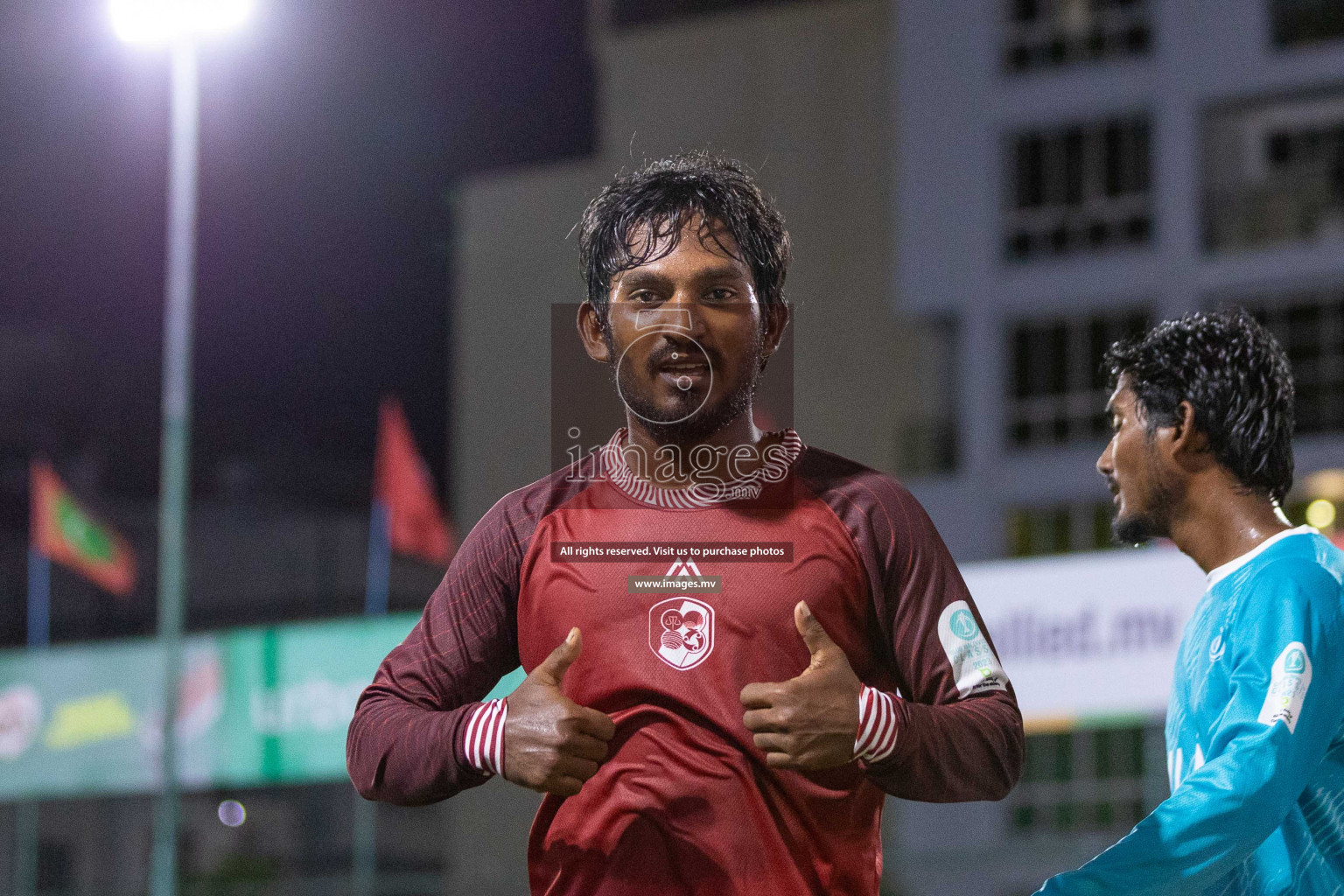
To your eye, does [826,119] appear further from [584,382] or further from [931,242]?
[584,382]

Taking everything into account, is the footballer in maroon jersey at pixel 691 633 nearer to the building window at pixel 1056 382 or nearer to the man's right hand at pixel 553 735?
the man's right hand at pixel 553 735

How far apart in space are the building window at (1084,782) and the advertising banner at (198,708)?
918 centimetres

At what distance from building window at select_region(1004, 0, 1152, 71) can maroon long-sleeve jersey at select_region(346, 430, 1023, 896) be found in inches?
916

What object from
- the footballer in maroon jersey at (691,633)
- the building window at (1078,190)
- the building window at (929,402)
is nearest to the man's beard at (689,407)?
the footballer in maroon jersey at (691,633)

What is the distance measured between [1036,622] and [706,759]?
12.8m

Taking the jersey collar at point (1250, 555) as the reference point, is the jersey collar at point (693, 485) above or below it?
above

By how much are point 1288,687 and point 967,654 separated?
0.83 metres

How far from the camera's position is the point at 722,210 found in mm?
2914

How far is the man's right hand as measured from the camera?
259 centimetres

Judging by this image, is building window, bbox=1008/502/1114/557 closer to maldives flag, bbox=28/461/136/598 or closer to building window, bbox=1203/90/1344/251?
building window, bbox=1203/90/1344/251

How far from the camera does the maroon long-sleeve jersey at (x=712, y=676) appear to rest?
2750 millimetres

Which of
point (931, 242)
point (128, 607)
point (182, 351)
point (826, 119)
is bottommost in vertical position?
point (128, 607)

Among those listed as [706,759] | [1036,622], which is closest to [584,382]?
[706,759]

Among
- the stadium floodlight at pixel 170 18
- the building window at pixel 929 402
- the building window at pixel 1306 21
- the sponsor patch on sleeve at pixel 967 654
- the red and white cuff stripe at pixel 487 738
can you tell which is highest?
the building window at pixel 1306 21
